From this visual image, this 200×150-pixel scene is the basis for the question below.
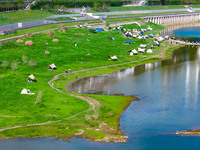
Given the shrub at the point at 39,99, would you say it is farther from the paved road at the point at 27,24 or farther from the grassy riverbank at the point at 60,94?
the paved road at the point at 27,24

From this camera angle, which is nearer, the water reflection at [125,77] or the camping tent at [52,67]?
the water reflection at [125,77]

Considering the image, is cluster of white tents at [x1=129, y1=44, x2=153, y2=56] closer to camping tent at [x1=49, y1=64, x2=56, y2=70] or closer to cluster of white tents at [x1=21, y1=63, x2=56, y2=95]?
camping tent at [x1=49, y1=64, x2=56, y2=70]

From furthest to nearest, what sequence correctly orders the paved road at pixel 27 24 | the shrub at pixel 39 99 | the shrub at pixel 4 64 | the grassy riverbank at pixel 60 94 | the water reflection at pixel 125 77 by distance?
1. the paved road at pixel 27 24
2. the shrub at pixel 4 64
3. the water reflection at pixel 125 77
4. the shrub at pixel 39 99
5. the grassy riverbank at pixel 60 94

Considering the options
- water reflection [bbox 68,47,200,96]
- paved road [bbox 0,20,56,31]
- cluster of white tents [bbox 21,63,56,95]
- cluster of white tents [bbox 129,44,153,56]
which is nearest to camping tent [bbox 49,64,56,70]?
cluster of white tents [bbox 21,63,56,95]

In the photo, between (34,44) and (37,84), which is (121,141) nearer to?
(37,84)

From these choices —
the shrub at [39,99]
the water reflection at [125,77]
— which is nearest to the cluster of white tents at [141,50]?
the water reflection at [125,77]

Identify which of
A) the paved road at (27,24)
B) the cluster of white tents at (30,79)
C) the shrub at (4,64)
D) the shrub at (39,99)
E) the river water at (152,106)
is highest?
the paved road at (27,24)
